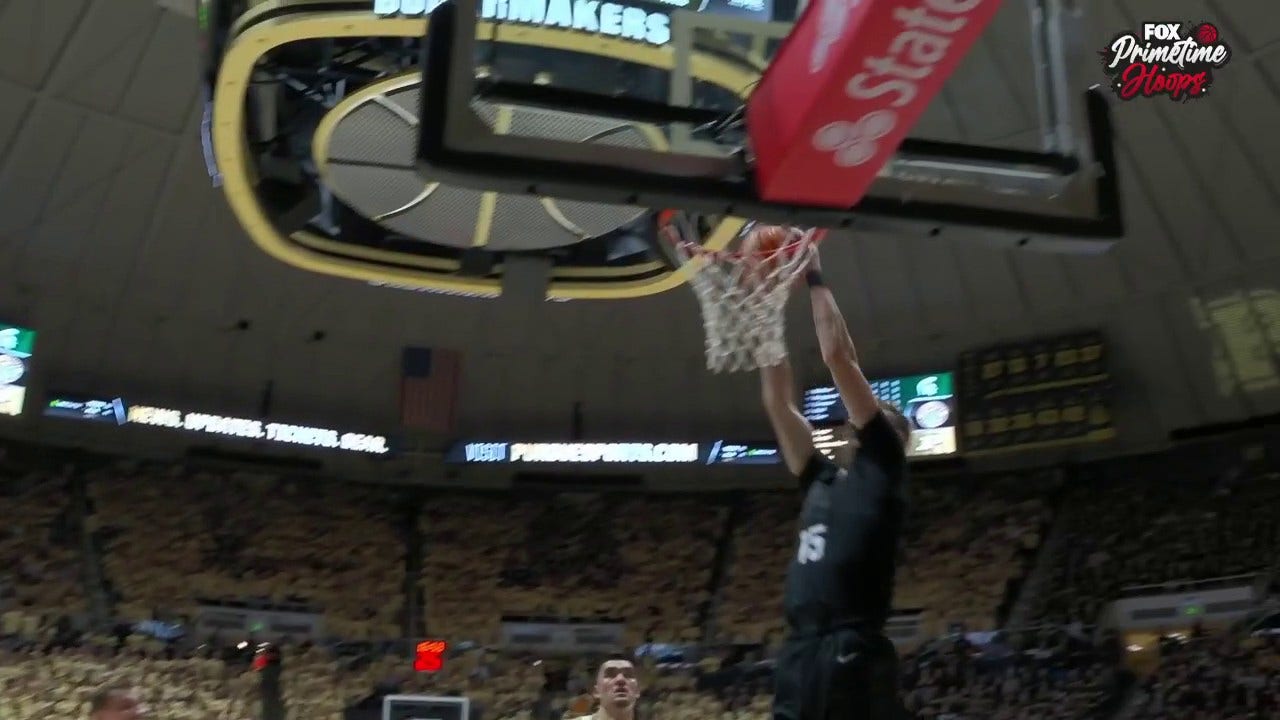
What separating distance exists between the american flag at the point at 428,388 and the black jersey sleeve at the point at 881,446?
18.0 metres

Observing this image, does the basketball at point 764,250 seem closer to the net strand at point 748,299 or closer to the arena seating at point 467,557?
the net strand at point 748,299

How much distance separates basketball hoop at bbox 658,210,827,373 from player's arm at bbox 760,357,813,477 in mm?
360

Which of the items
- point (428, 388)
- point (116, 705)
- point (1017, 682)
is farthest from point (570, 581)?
point (116, 705)

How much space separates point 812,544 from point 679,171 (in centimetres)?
144

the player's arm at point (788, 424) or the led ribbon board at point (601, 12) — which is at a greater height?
the led ribbon board at point (601, 12)

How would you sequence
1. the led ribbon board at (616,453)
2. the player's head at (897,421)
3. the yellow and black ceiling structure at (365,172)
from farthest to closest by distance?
the led ribbon board at (616,453), the yellow and black ceiling structure at (365,172), the player's head at (897,421)

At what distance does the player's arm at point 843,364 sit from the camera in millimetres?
3248

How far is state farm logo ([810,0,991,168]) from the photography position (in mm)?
3604

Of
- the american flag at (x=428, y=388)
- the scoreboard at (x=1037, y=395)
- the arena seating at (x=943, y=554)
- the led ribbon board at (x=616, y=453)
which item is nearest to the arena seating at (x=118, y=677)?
the american flag at (x=428, y=388)

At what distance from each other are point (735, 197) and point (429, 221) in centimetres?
626

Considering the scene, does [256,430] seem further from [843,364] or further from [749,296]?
[843,364]

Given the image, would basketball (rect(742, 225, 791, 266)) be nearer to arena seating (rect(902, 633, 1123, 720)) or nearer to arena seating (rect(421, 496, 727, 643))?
arena seating (rect(902, 633, 1123, 720))

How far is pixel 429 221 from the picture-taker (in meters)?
10.0

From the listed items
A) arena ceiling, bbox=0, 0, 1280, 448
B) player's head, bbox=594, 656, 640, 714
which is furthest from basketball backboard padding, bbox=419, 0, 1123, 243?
arena ceiling, bbox=0, 0, 1280, 448
